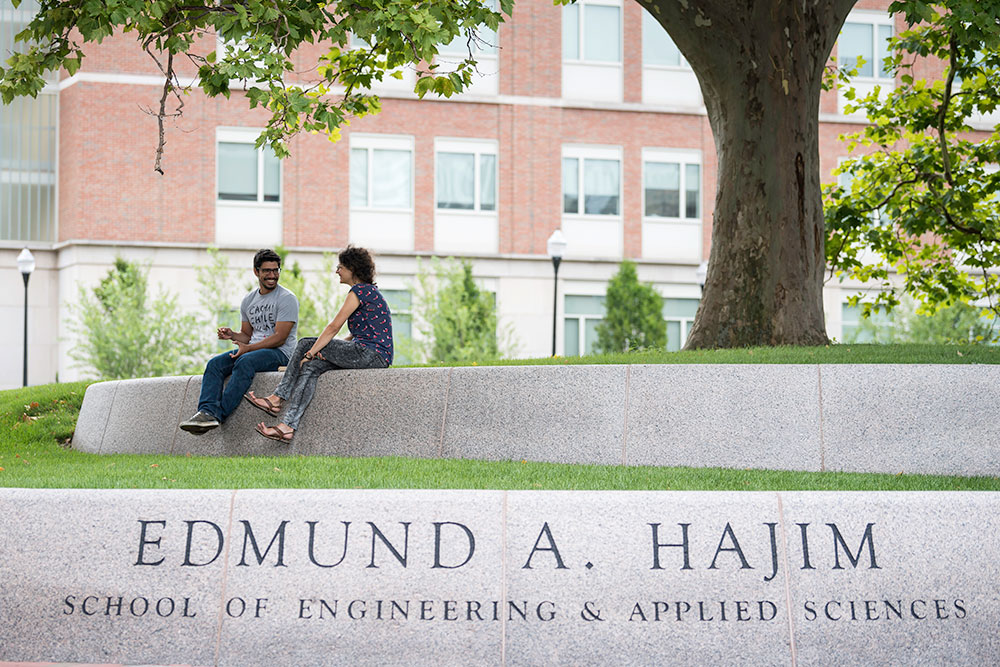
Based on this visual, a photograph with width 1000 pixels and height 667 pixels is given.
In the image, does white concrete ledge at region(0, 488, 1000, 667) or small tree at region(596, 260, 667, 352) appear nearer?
white concrete ledge at region(0, 488, 1000, 667)

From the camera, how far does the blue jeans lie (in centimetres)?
1045

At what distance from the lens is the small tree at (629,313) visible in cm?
2888

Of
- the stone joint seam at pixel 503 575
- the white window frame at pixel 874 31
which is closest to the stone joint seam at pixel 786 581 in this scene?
the stone joint seam at pixel 503 575

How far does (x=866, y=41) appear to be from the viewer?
31.5 meters

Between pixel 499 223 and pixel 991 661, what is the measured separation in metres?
24.4

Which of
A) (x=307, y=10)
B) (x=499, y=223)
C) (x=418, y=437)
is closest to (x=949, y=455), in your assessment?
(x=418, y=437)

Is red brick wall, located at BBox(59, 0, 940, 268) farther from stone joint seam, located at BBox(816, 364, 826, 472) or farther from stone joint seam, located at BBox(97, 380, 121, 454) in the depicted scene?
stone joint seam, located at BBox(816, 364, 826, 472)

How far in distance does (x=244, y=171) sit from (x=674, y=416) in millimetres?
21218

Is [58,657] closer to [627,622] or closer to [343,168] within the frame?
[627,622]

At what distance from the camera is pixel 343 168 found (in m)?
28.7

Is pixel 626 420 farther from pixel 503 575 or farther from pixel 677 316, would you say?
pixel 677 316

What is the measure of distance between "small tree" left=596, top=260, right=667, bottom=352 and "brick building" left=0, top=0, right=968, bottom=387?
2.74ft

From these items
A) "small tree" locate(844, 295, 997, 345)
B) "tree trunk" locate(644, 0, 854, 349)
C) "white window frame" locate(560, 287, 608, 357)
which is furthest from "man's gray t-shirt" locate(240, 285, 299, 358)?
"small tree" locate(844, 295, 997, 345)

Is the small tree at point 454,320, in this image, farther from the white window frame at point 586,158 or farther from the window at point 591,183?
the window at point 591,183
